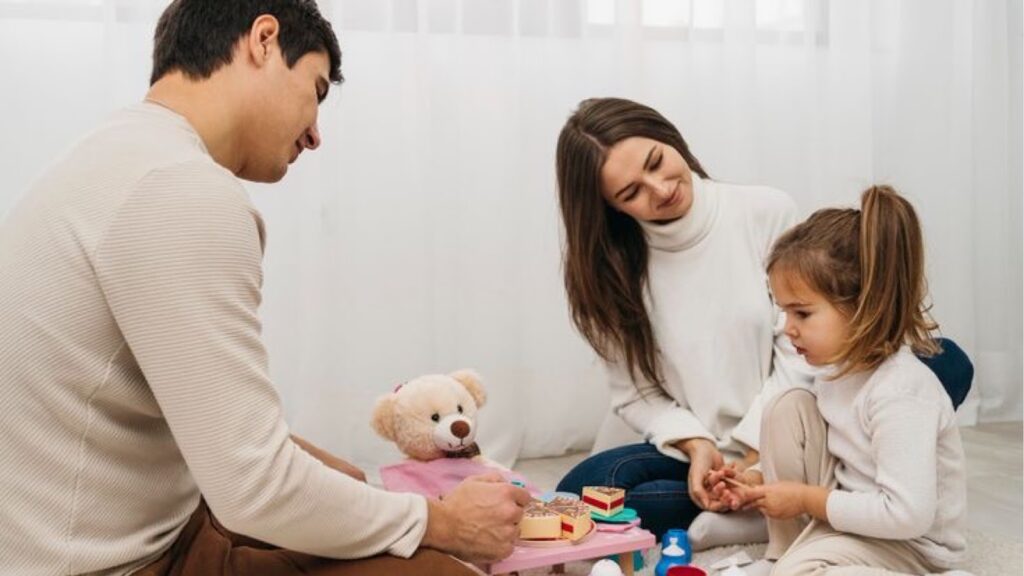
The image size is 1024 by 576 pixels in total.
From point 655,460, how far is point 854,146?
48.9 inches

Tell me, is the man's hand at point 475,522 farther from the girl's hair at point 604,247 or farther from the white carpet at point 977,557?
the girl's hair at point 604,247

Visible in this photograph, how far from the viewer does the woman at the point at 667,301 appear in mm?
1584

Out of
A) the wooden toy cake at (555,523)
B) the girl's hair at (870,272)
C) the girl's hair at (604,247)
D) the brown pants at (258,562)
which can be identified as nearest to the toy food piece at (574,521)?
the wooden toy cake at (555,523)

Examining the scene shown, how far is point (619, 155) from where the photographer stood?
1.59 m

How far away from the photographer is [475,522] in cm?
99

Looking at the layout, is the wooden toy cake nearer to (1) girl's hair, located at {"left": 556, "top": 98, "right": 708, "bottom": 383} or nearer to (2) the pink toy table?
(2) the pink toy table

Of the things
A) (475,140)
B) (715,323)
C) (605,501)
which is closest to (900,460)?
(605,501)

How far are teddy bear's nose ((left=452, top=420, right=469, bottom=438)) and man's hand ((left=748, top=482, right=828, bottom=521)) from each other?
1.49 ft

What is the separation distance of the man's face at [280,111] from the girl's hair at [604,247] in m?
0.69

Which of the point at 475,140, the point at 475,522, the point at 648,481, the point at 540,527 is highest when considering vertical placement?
the point at 475,140

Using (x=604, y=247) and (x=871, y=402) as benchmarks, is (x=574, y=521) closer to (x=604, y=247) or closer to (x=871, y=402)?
(x=871, y=402)

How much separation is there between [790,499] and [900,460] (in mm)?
170

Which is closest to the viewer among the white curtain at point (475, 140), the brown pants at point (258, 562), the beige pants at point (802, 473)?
the brown pants at point (258, 562)

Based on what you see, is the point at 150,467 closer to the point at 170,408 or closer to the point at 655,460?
the point at 170,408
